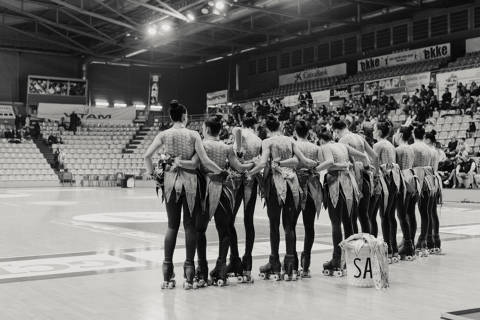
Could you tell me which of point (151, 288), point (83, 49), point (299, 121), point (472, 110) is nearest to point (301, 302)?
point (151, 288)

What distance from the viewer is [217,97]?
39719 mm

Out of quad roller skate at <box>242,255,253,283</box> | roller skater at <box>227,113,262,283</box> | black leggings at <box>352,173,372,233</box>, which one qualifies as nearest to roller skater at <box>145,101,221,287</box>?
roller skater at <box>227,113,262,283</box>

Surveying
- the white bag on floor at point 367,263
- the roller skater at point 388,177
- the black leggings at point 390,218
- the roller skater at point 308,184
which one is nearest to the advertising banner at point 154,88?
the roller skater at point 388,177

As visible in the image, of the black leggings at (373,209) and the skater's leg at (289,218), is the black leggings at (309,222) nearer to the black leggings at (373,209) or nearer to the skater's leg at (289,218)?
the skater's leg at (289,218)

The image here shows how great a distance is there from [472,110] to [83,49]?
80.7ft

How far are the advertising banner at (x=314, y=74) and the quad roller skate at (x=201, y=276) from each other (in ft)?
94.3

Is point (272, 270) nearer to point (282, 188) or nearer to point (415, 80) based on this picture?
point (282, 188)

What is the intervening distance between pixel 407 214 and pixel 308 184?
2197mm

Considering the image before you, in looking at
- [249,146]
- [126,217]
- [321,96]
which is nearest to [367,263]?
[249,146]

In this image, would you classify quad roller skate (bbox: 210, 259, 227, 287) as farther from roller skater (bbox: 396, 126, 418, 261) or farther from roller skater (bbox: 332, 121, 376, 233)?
roller skater (bbox: 396, 126, 418, 261)

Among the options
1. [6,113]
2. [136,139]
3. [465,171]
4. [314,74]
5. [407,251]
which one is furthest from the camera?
[136,139]

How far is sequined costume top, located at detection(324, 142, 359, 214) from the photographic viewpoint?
23.5ft

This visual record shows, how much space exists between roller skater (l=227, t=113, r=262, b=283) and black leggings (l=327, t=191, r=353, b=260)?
3.23ft

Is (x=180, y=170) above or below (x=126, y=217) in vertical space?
above
